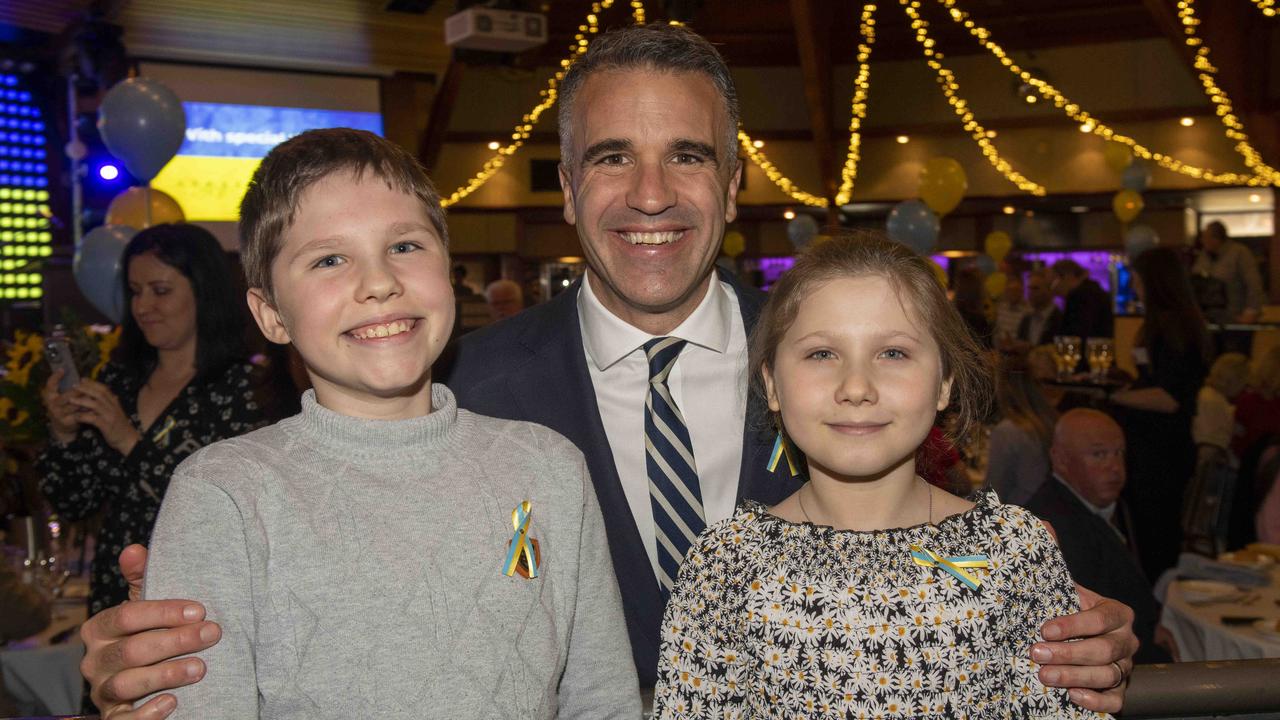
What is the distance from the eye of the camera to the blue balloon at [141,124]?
539cm

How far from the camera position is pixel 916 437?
1.50 meters

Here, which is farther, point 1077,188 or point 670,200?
point 1077,188

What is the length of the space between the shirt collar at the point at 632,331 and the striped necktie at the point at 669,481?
0.33 ft

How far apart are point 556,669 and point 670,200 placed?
0.91m

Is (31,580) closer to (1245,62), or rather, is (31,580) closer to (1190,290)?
(1190,290)

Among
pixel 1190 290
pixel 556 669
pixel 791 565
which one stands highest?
pixel 1190 290

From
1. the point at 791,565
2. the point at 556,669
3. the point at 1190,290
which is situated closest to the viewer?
the point at 556,669

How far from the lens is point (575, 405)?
2014 mm

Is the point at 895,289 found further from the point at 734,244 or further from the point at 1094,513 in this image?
the point at 734,244

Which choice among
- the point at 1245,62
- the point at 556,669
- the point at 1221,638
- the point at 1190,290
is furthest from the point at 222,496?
the point at 1245,62

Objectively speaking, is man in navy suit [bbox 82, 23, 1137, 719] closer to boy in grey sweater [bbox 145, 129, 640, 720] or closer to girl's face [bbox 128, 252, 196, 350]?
boy in grey sweater [bbox 145, 129, 640, 720]

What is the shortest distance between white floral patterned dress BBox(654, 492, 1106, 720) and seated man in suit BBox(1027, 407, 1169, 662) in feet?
5.95

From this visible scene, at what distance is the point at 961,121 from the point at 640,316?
45.2ft

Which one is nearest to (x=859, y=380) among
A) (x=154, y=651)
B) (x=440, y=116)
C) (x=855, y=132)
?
(x=154, y=651)
